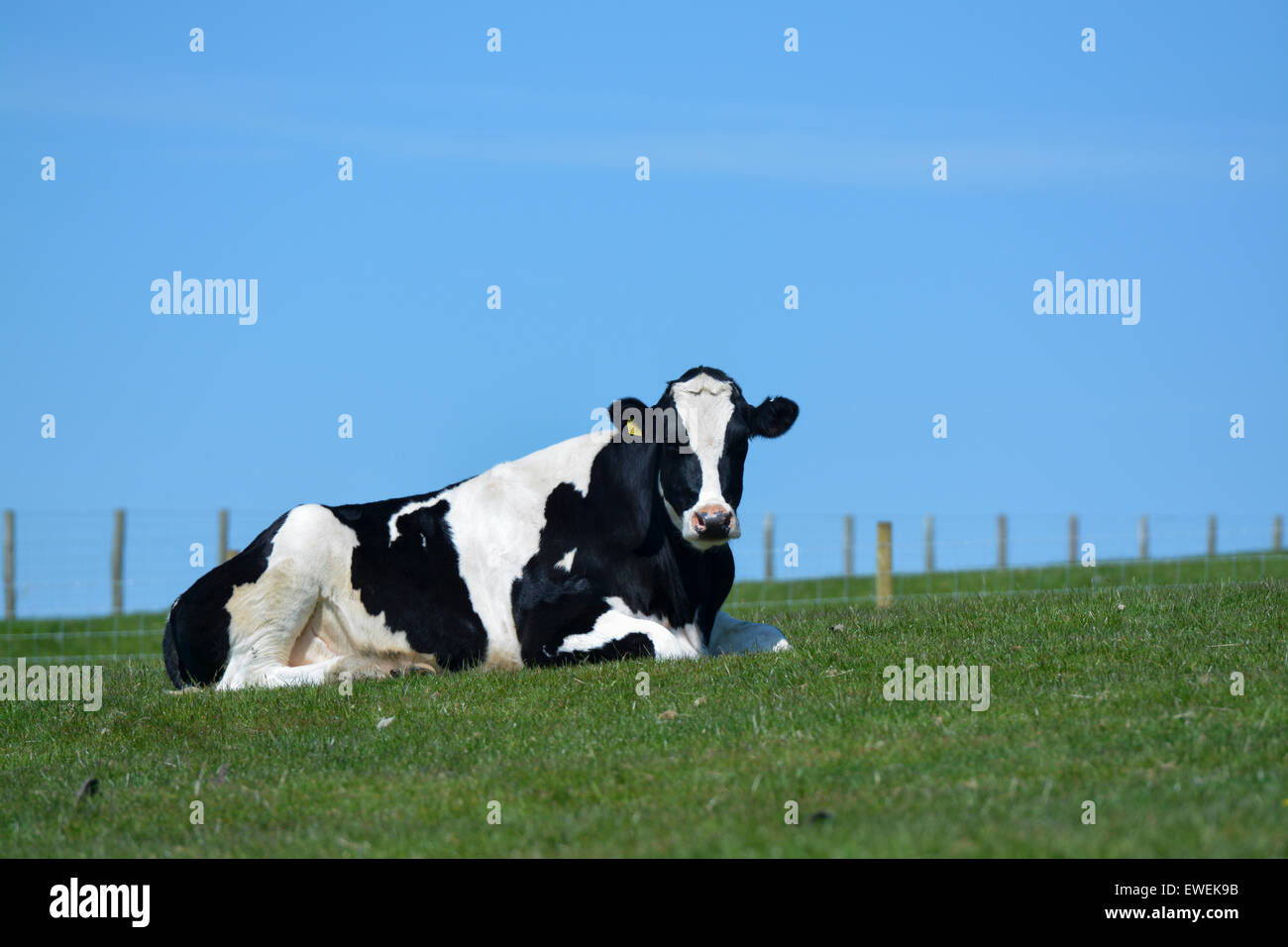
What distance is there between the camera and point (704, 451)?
440 inches

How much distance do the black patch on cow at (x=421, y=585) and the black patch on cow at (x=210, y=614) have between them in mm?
819

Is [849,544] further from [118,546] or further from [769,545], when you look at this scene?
[118,546]

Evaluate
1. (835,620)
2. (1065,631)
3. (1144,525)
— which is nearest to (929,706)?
(1065,631)

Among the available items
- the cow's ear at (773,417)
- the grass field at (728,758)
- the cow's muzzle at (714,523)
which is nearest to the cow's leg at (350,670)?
the grass field at (728,758)

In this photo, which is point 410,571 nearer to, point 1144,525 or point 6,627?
point 6,627

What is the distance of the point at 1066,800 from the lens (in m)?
6.30

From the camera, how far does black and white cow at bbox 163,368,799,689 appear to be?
1156cm

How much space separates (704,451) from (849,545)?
21.8 metres

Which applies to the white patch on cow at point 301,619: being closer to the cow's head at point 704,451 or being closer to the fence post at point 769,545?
the cow's head at point 704,451

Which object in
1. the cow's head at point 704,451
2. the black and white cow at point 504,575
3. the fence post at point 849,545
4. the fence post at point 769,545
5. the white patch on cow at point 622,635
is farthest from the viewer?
the fence post at point 769,545

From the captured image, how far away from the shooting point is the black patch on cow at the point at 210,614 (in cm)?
1214

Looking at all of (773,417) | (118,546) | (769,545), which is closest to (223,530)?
(118,546)

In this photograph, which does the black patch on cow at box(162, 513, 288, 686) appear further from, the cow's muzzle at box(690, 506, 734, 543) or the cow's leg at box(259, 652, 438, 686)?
the cow's muzzle at box(690, 506, 734, 543)

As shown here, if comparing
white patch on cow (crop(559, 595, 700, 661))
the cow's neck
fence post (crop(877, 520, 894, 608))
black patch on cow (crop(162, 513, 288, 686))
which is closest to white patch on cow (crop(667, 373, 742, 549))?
the cow's neck
